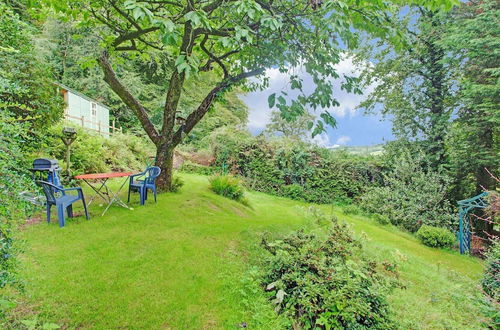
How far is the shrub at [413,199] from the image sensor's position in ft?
30.3

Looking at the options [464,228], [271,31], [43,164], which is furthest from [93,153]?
[464,228]

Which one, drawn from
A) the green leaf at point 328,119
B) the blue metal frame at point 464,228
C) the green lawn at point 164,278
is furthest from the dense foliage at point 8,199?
the blue metal frame at point 464,228

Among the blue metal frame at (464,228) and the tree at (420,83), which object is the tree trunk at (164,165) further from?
the tree at (420,83)

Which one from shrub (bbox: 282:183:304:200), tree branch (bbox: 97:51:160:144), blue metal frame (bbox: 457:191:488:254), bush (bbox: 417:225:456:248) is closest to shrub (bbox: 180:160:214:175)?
shrub (bbox: 282:183:304:200)

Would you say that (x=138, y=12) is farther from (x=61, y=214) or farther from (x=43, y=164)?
(x=43, y=164)

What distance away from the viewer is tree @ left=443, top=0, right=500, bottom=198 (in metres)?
8.11

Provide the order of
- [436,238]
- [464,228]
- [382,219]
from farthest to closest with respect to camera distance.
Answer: [382,219], [464,228], [436,238]

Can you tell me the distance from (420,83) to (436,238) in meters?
6.86

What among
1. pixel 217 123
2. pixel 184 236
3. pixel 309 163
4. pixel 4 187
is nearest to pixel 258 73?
pixel 184 236

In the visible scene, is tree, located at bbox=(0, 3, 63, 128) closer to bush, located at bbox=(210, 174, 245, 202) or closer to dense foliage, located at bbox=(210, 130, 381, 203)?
bush, located at bbox=(210, 174, 245, 202)

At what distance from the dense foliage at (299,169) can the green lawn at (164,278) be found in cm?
667

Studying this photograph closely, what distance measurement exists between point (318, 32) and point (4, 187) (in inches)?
155

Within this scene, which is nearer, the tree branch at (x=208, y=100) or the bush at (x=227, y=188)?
the tree branch at (x=208, y=100)

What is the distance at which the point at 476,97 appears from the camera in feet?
28.7
